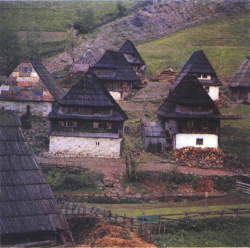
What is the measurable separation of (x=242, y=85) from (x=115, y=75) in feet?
50.4

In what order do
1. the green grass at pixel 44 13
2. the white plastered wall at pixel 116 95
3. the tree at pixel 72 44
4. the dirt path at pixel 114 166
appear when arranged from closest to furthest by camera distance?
1. the dirt path at pixel 114 166
2. the white plastered wall at pixel 116 95
3. the tree at pixel 72 44
4. the green grass at pixel 44 13

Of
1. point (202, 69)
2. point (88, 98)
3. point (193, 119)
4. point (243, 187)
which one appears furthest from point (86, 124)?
point (202, 69)

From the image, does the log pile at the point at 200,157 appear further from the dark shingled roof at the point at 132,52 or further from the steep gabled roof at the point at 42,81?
the dark shingled roof at the point at 132,52

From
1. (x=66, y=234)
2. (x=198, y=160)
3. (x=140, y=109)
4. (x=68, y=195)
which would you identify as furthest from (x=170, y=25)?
(x=66, y=234)

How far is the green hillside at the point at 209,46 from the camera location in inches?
2635

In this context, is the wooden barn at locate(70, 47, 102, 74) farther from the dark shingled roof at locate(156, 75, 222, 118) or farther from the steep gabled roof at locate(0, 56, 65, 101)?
the dark shingled roof at locate(156, 75, 222, 118)

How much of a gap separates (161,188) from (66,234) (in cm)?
1297

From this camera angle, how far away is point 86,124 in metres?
38.4

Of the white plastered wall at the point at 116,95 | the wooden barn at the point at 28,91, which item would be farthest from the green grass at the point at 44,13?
the wooden barn at the point at 28,91

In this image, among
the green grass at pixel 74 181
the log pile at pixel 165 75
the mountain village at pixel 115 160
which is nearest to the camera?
the mountain village at pixel 115 160

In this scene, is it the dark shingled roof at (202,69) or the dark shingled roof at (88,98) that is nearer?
the dark shingled roof at (88,98)

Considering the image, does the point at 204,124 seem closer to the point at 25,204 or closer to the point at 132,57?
the point at 25,204

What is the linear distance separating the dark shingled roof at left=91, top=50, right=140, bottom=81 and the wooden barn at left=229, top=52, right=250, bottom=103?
1217cm

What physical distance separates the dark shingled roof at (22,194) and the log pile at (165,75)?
4176cm
